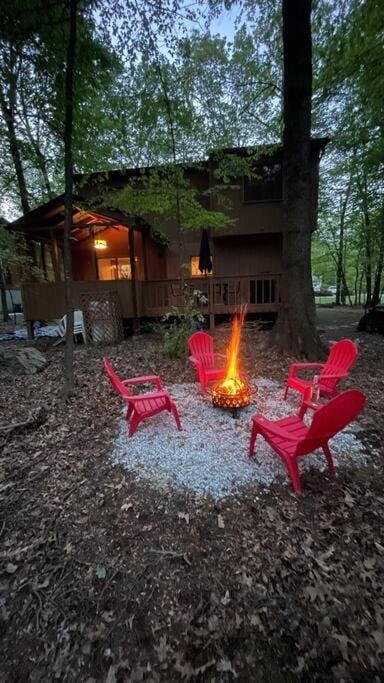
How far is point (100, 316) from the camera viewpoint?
8.23m

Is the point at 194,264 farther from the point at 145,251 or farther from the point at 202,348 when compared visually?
the point at 202,348

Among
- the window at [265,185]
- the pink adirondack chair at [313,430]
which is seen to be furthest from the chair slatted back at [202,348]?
the window at [265,185]

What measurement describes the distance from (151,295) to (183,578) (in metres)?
8.21

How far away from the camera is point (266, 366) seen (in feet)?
19.1

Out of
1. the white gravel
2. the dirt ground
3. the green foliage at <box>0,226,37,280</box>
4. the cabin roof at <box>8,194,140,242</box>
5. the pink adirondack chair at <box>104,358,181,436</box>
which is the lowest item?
the dirt ground

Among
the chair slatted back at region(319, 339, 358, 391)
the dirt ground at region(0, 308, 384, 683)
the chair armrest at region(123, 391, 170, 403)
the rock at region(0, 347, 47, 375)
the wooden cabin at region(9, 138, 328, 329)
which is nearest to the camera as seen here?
the dirt ground at region(0, 308, 384, 683)

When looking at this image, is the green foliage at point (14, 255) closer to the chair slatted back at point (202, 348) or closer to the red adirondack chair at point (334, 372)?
the chair slatted back at point (202, 348)

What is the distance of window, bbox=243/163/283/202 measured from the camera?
1036cm

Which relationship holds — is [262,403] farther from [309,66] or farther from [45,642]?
[309,66]

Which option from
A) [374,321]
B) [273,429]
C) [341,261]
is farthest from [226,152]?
[341,261]

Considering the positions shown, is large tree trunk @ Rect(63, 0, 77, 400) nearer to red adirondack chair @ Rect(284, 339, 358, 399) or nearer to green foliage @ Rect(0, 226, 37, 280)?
green foliage @ Rect(0, 226, 37, 280)

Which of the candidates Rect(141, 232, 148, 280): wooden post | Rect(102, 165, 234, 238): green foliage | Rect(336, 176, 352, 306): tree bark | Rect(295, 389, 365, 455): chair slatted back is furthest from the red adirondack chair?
Rect(336, 176, 352, 306): tree bark

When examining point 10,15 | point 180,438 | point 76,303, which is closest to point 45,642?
point 180,438

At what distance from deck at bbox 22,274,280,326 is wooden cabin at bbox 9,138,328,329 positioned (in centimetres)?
3
